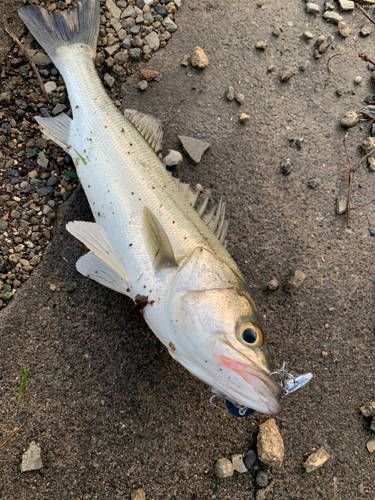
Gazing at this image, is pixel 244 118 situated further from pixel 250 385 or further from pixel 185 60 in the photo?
pixel 250 385

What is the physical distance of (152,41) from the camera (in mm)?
3514

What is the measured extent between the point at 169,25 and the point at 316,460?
13.9 feet

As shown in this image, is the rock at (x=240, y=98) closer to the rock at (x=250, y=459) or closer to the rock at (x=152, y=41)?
the rock at (x=152, y=41)

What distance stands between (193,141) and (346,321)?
86.6 inches

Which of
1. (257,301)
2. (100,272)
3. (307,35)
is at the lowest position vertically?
(257,301)

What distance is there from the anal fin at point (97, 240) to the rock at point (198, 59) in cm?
203

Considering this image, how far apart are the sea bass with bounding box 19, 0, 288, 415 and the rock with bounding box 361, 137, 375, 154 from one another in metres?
1.88

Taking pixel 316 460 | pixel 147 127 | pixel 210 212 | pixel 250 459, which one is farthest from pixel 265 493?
pixel 147 127

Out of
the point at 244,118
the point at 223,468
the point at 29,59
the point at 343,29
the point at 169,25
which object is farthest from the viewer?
the point at 343,29

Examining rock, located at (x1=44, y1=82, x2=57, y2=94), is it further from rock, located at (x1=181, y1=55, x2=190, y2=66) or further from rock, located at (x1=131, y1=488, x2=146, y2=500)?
rock, located at (x1=131, y1=488, x2=146, y2=500)

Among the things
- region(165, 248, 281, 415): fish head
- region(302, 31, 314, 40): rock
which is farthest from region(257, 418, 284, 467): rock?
region(302, 31, 314, 40): rock

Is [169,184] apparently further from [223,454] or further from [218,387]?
[223,454]

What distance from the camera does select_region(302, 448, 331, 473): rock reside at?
2771mm

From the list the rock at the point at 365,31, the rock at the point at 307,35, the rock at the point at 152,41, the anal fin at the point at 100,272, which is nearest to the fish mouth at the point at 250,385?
the anal fin at the point at 100,272
